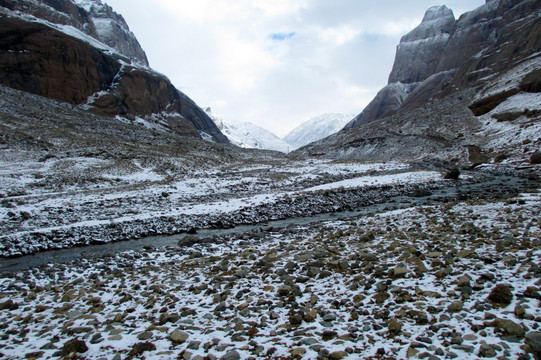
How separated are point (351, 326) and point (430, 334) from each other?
1347mm

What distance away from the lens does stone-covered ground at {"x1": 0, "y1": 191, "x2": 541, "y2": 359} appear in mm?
5098

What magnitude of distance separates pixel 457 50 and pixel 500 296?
16275 centimetres

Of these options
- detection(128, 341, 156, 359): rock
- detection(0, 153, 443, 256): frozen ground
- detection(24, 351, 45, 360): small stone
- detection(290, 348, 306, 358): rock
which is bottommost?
detection(290, 348, 306, 358): rock

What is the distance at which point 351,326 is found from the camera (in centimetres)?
564

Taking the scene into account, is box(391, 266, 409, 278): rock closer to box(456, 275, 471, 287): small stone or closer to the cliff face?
box(456, 275, 471, 287): small stone

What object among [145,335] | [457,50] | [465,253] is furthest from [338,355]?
[457,50]

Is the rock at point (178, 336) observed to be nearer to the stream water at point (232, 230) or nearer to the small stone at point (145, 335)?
the small stone at point (145, 335)

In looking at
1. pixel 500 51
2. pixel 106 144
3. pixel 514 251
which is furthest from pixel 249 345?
pixel 500 51

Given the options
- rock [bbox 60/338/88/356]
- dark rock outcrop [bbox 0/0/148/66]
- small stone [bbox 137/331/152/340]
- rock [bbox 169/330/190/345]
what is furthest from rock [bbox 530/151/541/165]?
dark rock outcrop [bbox 0/0/148/66]

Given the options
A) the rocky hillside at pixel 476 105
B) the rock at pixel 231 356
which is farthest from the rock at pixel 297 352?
the rocky hillside at pixel 476 105

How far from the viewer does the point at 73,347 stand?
5656 millimetres

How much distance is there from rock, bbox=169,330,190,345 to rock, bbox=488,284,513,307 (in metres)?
5.98

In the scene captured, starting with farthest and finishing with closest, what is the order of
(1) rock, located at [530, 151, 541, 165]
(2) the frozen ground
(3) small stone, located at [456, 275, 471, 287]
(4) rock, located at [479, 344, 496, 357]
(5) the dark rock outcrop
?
(5) the dark rock outcrop → (1) rock, located at [530, 151, 541, 165] → (2) the frozen ground → (3) small stone, located at [456, 275, 471, 287] → (4) rock, located at [479, 344, 496, 357]

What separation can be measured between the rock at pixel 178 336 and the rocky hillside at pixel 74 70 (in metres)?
99.0
